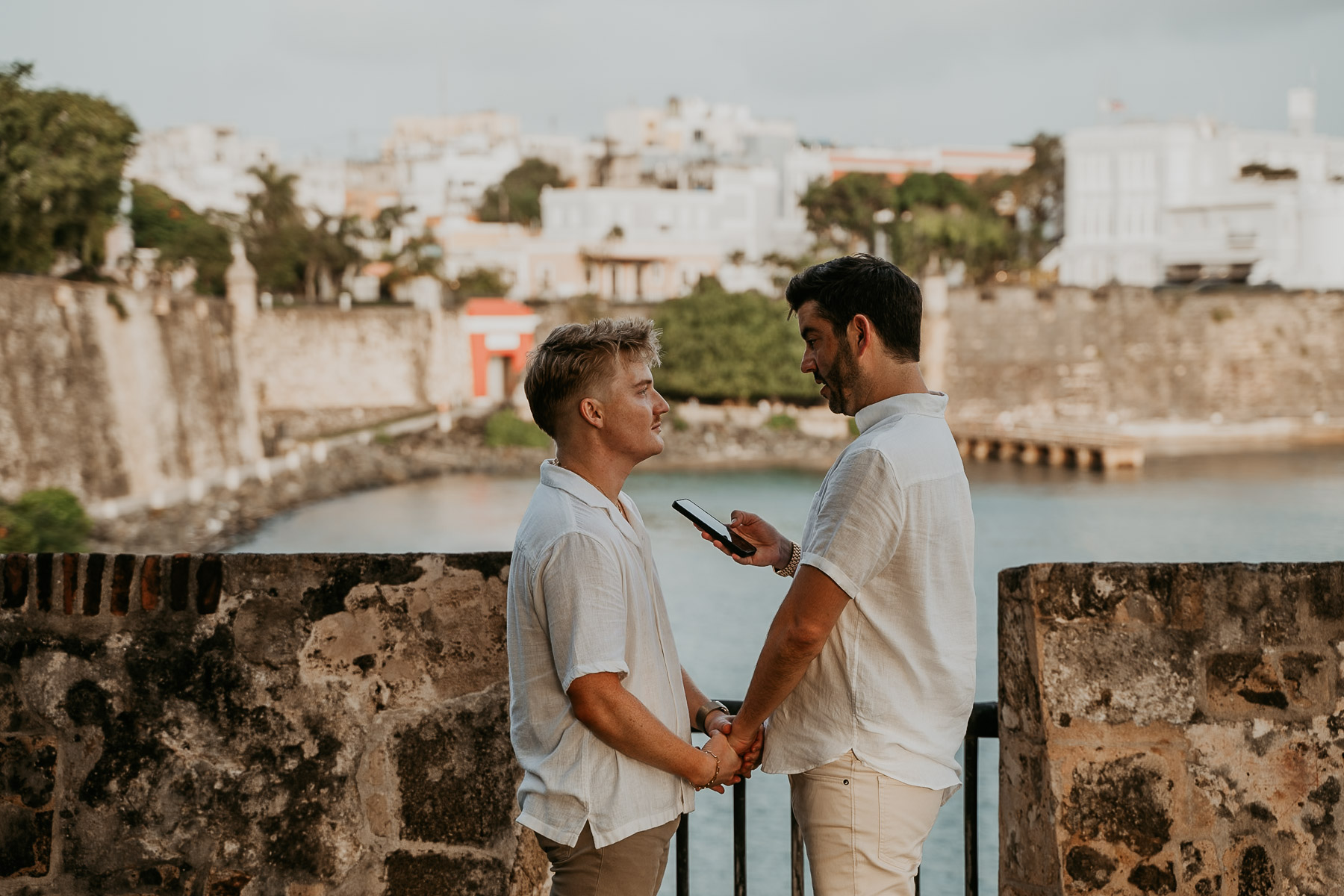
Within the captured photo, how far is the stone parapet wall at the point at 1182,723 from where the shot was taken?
229 centimetres

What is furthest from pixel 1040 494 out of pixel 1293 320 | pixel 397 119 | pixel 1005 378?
pixel 397 119

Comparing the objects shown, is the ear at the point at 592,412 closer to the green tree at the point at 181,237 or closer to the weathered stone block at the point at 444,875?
the weathered stone block at the point at 444,875

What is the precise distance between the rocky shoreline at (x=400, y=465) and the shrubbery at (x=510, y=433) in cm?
20

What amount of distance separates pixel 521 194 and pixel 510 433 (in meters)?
20.3

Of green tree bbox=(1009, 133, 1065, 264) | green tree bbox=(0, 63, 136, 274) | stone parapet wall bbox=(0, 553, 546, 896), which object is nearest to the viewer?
stone parapet wall bbox=(0, 553, 546, 896)

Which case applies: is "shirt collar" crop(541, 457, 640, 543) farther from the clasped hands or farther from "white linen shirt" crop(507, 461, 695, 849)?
the clasped hands

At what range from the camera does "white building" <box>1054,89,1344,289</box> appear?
44.8 metres

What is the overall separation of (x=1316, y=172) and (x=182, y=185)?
44.0 m

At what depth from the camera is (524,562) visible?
1936mm

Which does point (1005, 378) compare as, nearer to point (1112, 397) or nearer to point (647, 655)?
point (1112, 397)

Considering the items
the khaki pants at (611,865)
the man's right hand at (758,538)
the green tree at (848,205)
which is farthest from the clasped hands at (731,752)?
the green tree at (848,205)

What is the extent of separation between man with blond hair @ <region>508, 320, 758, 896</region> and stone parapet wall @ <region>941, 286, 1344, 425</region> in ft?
131

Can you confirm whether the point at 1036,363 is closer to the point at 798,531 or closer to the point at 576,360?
the point at 798,531

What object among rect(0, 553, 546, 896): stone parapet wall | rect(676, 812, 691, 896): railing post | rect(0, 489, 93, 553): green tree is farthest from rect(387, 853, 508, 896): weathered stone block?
rect(0, 489, 93, 553): green tree
